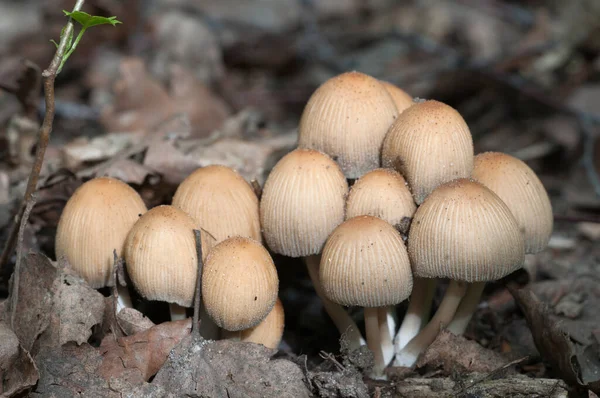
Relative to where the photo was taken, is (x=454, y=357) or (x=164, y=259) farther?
(x=454, y=357)

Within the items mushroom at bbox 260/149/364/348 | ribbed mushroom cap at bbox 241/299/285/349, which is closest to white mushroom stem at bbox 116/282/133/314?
ribbed mushroom cap at bbox 241/299/285/349

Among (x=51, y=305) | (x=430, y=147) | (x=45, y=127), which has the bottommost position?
(x=51, y=305)

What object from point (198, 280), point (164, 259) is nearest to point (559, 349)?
point (198, 280)

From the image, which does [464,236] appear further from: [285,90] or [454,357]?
[285,90]

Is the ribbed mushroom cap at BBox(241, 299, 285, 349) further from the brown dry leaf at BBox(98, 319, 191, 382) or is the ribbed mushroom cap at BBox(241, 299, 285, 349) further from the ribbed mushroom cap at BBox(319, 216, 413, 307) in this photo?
the ribbed mushroom cap at BBox(319, 216, 413, 307)

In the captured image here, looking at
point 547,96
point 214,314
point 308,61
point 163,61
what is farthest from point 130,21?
point 214,314

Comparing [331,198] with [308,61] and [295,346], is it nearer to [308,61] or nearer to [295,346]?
[295,346]
